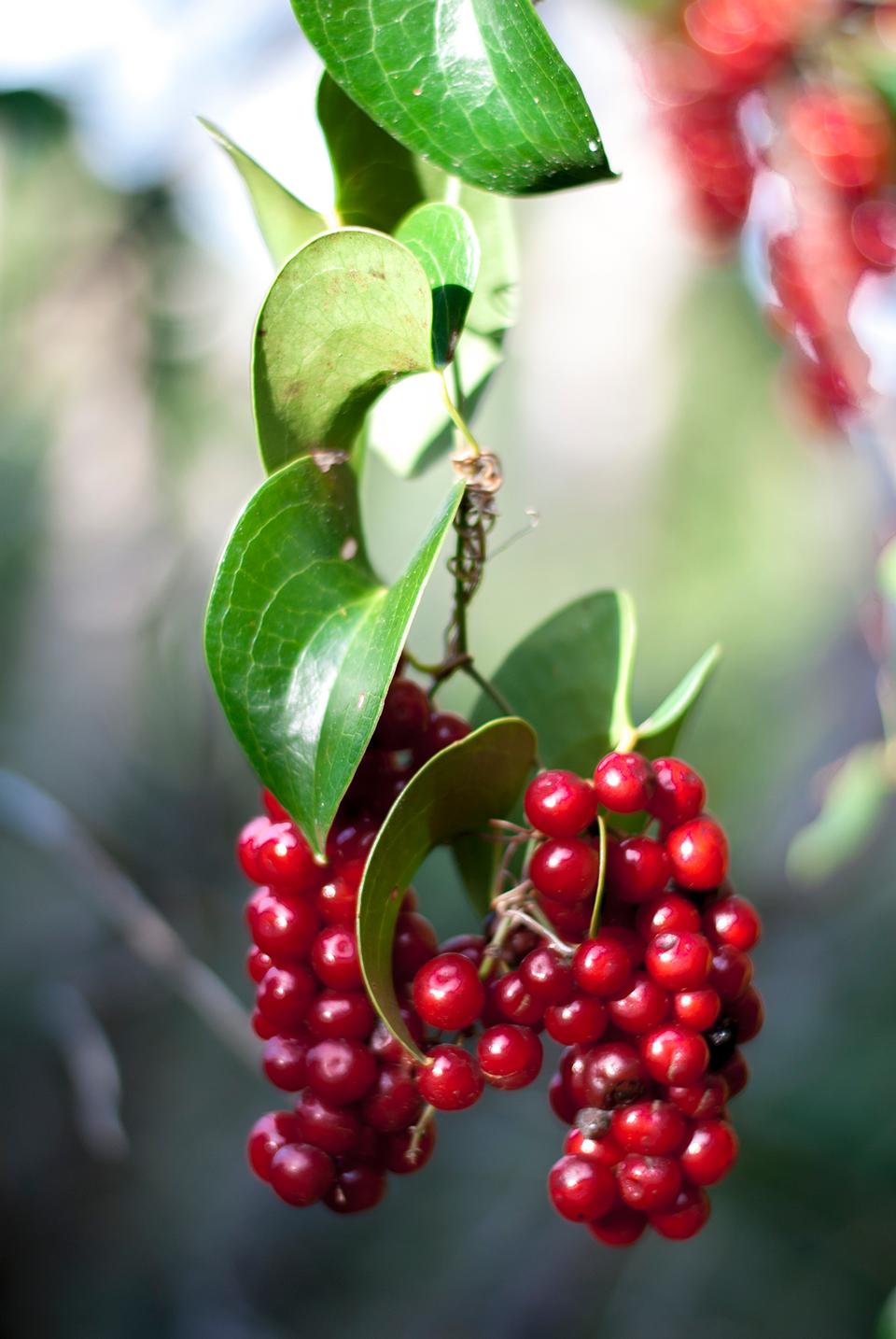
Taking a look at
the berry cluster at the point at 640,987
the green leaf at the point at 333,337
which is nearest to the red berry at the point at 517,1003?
the berry cluster at the point at 640,987

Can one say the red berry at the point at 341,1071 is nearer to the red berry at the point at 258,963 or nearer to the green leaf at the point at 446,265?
the red berry at the point at 258,963

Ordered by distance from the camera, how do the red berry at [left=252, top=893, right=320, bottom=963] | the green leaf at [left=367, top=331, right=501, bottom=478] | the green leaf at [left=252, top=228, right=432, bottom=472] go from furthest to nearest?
the green leaf at [left=367, top=331, right=501, bottom=478]
the red berry at [left=252, top=893, right=320, bottom=963]
the green leaf at [left=252, top=228, right=432, bottom=472]

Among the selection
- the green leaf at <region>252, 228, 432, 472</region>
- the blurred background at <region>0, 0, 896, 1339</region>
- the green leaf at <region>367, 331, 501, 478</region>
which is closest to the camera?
the green leaf at <region>252, 228, 432, 472</region>

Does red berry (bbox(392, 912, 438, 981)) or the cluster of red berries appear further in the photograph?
the cluster of red berries

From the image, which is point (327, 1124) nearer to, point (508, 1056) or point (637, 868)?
point (508, 1056)

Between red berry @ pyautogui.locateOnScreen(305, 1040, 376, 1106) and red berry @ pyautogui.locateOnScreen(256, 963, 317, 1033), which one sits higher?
red berry @ pyautogui.locateOnScreen(256, 963, 317, 1033)

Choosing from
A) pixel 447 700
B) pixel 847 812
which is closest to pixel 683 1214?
pixel 847 812

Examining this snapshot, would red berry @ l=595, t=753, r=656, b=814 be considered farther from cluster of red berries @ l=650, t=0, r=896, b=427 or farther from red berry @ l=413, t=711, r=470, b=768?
cluster of red berries @ l=650, t=0, r=896, b=427

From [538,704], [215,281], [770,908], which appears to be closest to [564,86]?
[538,704]

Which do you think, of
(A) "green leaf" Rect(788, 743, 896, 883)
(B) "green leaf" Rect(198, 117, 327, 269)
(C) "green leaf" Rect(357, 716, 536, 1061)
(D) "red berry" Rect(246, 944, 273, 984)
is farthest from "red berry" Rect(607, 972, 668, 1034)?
(A) "green leaf" Rect(788, 743, 896, 883)
